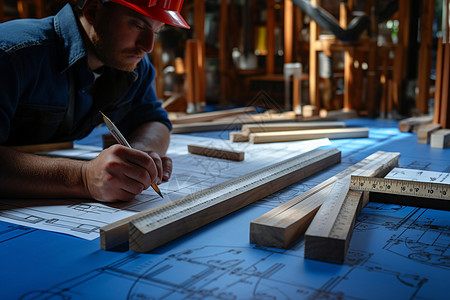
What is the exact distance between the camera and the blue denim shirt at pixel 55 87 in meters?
1.57

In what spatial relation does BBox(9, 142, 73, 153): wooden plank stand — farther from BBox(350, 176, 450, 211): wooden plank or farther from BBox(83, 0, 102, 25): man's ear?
BBox(350, 176, 450, 211): wooden plank

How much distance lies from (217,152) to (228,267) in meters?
1.33

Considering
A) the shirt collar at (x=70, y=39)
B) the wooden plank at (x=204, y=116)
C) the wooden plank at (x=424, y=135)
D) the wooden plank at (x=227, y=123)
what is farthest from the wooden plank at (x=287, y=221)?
the wooden plank at (x=204, y=116)

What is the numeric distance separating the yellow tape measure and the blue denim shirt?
1.11m

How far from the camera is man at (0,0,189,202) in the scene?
1444 mm

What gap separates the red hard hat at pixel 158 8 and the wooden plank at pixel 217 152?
0.72 meters

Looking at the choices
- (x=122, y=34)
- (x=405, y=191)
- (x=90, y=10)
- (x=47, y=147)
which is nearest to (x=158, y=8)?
(x=122, y=34)

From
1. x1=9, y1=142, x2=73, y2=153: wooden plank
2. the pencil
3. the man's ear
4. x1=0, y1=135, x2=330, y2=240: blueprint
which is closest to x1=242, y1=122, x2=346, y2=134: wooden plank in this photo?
x1=0, y1=135, x2=330, y2=240: blueprint

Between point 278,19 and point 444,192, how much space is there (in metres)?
6.94

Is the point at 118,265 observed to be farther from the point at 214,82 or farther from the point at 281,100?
the point at 214,82

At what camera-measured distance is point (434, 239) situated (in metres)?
1.22

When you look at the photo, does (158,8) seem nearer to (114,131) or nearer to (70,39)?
(70,39)

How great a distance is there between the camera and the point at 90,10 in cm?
180

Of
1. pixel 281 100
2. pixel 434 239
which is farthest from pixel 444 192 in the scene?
pixel 281 100
